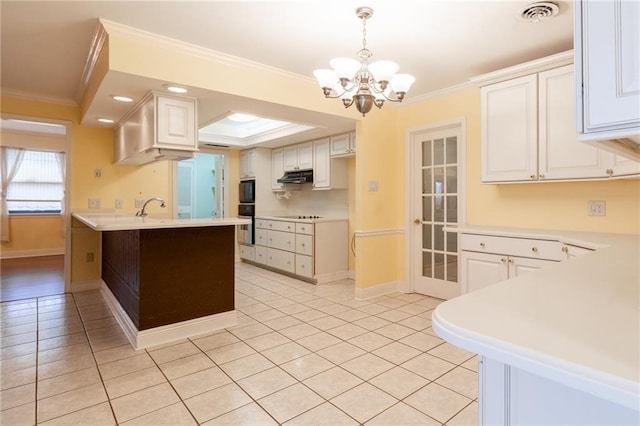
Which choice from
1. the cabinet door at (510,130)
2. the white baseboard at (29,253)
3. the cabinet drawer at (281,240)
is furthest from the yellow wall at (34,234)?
the cabinet door at (510,130)

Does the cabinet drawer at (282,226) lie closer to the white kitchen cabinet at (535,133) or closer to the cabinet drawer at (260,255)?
the cabinet drawer at (260,255)

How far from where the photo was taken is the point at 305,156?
5.50 meters

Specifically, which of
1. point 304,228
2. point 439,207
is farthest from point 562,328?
point 304,228

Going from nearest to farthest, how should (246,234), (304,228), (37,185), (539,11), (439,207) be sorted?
(539,11), (439,207), (304,228), (246,234), (37,185)

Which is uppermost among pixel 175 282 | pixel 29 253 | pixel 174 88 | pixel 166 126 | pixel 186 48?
pixel 186 48

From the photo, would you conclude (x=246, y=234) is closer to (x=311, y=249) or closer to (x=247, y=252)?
(x=247, y=252)

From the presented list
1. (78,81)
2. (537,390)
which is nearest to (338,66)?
(537,390)

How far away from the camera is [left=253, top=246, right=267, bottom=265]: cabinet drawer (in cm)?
588

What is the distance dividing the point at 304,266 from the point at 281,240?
27.6 inches

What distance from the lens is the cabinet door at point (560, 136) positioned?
2.63 m

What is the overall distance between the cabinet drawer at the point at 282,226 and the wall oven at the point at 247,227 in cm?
54

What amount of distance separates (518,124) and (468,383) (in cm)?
222

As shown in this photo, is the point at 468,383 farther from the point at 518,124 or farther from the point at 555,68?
the point at 555,68

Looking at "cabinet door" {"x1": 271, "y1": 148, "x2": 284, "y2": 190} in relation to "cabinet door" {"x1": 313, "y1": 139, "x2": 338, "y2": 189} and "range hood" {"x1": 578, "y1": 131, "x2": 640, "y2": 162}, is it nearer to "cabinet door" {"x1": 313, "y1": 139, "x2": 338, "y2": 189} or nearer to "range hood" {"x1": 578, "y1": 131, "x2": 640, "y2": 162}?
"cabinet door" {"x1": 313, "y1": 139, "x2": 338, "y2": 189}
